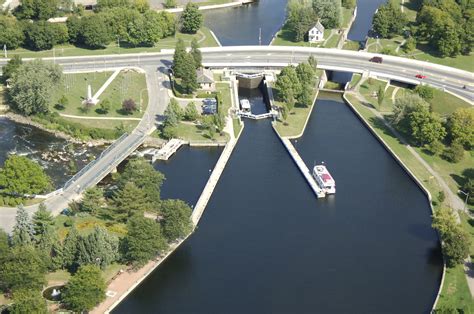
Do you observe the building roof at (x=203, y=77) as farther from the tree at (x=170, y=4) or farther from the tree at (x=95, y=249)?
the tree at (x=95, y=249)

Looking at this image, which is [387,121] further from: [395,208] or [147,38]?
[147,38]

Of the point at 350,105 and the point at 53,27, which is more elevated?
the point at 53,27

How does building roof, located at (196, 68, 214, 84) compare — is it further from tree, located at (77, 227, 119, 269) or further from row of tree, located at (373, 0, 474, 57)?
tree, located at (77, 227, 119, 269)

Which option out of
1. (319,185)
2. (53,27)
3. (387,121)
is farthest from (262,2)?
(319,185)

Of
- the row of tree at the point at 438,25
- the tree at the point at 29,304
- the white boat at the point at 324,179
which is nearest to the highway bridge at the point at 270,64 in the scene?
the row of tree at the point at 438,25

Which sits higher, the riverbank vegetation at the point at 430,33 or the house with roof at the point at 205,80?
the riverbank vegetation at the point at 430,33

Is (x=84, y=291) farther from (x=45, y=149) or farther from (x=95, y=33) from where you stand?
(x=95, y=33)
